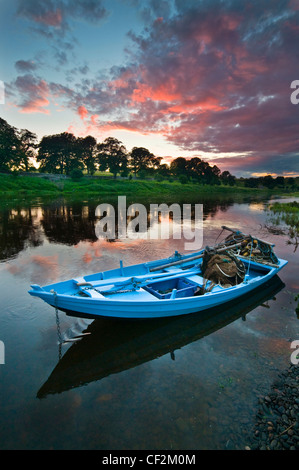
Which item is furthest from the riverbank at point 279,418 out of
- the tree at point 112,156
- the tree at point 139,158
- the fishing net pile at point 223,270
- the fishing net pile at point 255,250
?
the tree at point 139,158

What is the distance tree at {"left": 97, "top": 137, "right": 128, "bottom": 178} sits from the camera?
326 ft

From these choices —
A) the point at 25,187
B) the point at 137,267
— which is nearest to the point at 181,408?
the point at 137,267

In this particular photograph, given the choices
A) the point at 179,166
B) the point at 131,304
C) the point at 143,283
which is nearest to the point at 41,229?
the point at 143,283

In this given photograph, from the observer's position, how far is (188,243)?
21.3 metres

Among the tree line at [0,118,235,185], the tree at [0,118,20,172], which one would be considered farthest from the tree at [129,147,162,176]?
the tree at [0,118,20,172]

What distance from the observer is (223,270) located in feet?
37.4

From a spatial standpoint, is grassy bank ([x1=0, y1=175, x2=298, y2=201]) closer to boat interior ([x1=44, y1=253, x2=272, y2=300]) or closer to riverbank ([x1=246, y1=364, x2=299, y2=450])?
boat interior ([x1=44, y1=253, x2=272, y2=300])

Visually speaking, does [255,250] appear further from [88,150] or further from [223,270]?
[88,150]

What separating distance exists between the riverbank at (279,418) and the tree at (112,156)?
98.0m

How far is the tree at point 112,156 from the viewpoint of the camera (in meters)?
99.4

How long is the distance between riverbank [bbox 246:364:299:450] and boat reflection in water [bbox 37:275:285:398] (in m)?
2.94

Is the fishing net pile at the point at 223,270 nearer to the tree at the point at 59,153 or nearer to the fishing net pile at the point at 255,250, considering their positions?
the fishing net pile at the point at 255,250

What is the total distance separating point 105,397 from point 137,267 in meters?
5.89

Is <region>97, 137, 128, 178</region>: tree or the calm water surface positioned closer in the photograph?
the calm water surface
